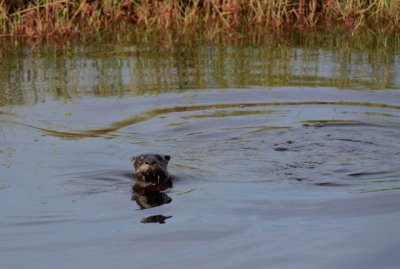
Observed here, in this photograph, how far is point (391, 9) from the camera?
14.1 metres

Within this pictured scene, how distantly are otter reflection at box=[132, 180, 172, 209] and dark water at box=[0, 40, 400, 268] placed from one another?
0.03m

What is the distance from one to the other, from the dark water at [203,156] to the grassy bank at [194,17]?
3.86ft

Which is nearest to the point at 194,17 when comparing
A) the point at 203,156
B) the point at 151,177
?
the point at 203,156

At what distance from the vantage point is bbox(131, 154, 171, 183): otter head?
708cm

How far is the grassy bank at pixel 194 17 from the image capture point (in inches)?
529

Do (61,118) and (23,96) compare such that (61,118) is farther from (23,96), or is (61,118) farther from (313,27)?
(313,27)

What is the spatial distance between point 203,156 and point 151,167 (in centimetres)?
82

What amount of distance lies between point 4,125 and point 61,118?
565 mm

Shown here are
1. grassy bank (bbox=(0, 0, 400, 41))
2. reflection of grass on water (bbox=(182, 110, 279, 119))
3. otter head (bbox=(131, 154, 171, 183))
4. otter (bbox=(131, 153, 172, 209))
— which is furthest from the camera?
grassy bank (bbox=(0, 0, 400, 41))

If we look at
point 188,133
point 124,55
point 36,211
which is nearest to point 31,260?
point 36,211

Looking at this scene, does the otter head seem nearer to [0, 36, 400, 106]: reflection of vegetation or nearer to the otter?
the otter

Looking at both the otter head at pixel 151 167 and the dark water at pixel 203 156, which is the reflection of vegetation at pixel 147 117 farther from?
the otter head at pixel 151 167

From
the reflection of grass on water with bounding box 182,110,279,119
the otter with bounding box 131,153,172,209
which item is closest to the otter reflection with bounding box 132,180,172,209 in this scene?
the otter with bounding box 131,153,172,209

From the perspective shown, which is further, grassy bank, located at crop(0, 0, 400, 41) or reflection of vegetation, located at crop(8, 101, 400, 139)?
grassy bank, located at crop(0, 0, 400, 41)
